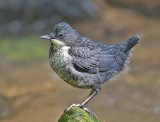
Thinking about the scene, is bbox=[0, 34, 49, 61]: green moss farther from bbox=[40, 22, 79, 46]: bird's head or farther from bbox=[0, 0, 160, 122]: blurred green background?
bbox=[40, 22, 79, 46]: bird's head

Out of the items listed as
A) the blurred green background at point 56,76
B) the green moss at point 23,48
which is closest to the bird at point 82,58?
the blurred green background at point 56,76

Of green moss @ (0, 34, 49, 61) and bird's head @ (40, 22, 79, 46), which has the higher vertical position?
green moss @ (0, 34, 49, 61)

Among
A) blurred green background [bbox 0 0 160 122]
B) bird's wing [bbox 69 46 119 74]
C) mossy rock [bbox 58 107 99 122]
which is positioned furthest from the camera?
blurred green background [bbox 0 0 160 122]

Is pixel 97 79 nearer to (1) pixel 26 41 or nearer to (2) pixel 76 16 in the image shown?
(1) pixel 26 41

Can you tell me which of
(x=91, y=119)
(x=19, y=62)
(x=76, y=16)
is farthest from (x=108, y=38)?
(x=91, y=119)

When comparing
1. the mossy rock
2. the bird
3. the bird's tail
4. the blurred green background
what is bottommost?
the mossy rock

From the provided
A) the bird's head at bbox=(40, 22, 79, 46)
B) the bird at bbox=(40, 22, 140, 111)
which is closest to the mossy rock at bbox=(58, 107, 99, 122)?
the bird at bbox=(40, 22, 140, 111)

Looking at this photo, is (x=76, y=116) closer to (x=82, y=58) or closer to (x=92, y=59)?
(x=82, y=58)
